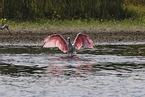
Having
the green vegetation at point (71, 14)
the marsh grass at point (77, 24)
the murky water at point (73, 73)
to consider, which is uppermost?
the green vegetation at point (71, 14)

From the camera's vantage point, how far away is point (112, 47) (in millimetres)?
18875

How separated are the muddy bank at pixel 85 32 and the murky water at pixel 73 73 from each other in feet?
12.7

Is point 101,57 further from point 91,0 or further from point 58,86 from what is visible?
point 91,0

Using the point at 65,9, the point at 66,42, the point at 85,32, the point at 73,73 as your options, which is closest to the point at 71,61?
the point at 66,42

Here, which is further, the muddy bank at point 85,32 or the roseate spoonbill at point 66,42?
the muddy bank at point 85,32

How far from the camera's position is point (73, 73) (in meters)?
12.2

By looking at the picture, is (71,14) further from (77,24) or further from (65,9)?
(77,24)

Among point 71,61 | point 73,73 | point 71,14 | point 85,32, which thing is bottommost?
point 73,73

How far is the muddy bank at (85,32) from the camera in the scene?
22130 mm

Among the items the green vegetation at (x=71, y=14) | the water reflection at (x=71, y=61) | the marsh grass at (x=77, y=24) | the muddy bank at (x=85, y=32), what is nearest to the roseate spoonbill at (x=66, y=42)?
the water reflection at (x=71, y=61)

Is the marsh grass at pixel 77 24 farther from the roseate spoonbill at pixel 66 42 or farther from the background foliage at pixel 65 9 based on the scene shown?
the roseate spoonbill at pixel 66 42

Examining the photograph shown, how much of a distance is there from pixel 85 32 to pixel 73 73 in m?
12.0

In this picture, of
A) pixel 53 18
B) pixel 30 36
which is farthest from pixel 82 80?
pixel 53 18

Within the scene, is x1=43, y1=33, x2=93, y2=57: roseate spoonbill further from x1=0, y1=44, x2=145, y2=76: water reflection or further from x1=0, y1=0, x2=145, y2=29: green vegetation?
x1=0, y1=0, x2=145, y2=29: green vegetation
